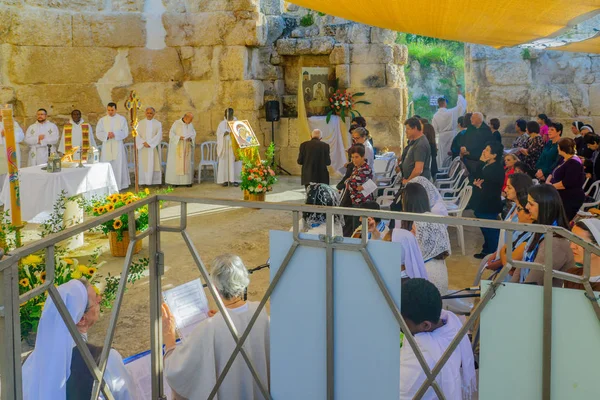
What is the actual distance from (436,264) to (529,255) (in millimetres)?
770

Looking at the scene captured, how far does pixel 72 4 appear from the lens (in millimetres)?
11719

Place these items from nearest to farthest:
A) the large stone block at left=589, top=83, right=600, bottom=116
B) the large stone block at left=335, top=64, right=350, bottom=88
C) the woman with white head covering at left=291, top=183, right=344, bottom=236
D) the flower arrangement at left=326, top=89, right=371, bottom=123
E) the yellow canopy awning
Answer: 1. the yellow canopy awning
2. the woman with white head covering at left=291, top=183, right=344, bottom=236
3. the large stone block at left=589, top=83, right=600, bottom=116
4. the flower arrangement at left=326, top=89, right=371, bottom=123
5. the large stone block at left=335, top=64, right=350, bottom=88

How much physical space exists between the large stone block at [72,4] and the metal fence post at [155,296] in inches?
399

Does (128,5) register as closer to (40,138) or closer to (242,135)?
(40,138)

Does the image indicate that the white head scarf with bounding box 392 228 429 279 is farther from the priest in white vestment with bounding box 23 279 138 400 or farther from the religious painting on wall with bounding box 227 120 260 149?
the religious painting on wall with bounding box 227 120 260 149

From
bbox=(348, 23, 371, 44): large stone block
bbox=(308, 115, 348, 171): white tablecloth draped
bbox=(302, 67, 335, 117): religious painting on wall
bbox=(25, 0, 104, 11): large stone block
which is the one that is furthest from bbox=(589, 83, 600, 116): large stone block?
bbox=(25, 0, 104, 11): large stone block

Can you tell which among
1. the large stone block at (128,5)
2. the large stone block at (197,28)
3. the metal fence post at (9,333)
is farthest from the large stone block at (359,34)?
the metal fence post at (9,333)

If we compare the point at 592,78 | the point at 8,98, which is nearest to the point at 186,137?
the point at 8,98

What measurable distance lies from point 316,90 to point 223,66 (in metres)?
1.83

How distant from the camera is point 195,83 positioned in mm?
12305

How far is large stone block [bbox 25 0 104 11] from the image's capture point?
11.4m

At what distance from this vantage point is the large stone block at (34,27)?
11.1 meters

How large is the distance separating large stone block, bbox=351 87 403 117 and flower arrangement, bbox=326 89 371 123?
0.13 meters

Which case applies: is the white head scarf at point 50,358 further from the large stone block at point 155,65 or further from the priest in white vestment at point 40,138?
the large stone block at point 155,65
